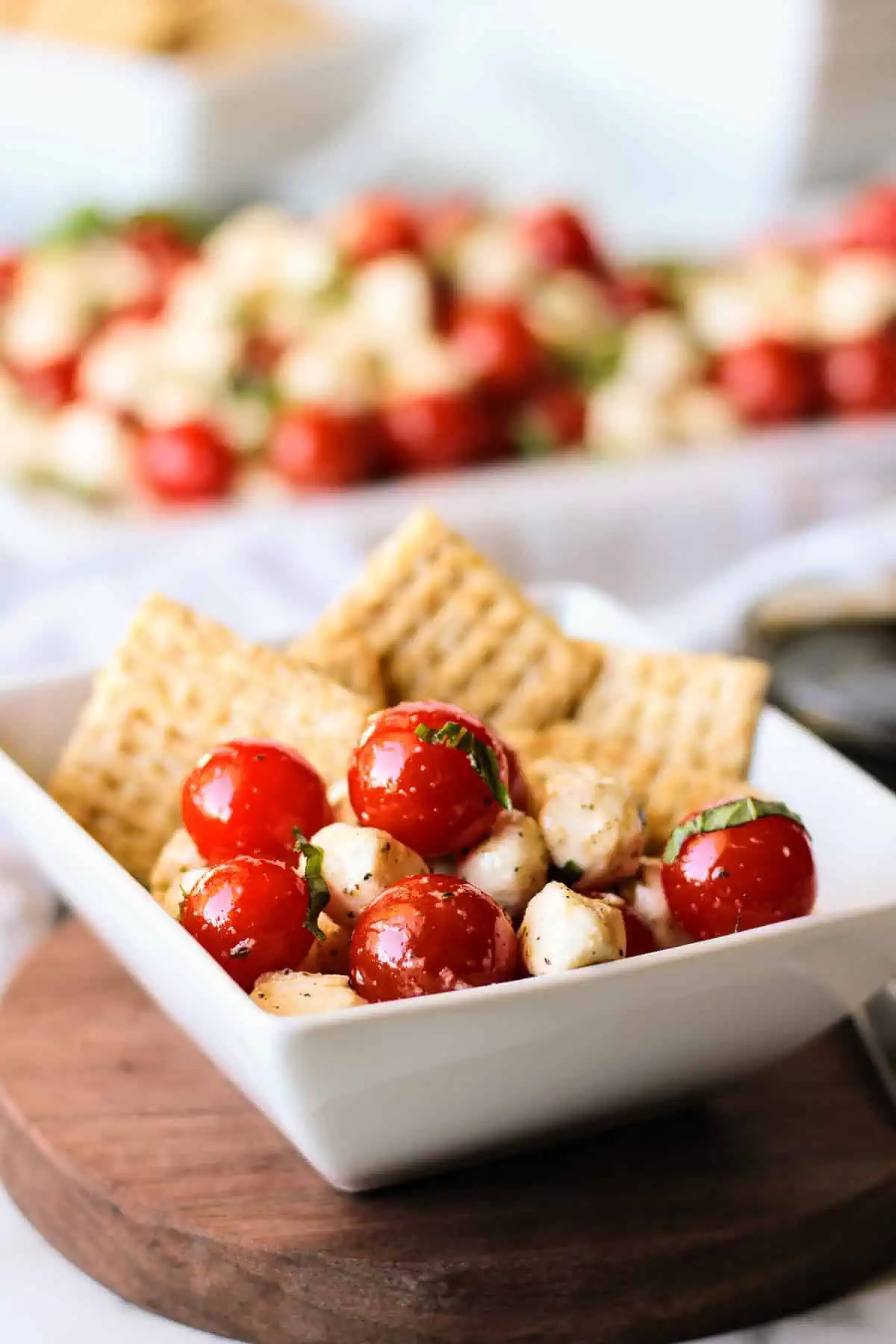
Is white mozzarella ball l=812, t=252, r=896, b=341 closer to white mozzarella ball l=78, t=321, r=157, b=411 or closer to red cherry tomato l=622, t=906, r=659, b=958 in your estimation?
white mozzarella ball l=78, t=321, r=157, b=411

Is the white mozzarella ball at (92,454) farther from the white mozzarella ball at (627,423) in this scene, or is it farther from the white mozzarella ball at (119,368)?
the white mozzarella ball at (627,423)

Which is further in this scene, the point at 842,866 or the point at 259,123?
the point at 259,123

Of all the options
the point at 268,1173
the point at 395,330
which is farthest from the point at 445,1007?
the point at 395,330

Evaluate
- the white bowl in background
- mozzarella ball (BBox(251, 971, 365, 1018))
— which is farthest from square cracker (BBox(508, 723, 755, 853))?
the white bowl in background

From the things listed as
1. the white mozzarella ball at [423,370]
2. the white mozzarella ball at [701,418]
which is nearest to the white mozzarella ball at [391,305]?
the white mozzarella ball at [423,370]

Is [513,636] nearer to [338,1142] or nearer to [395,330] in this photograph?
[338,1142]

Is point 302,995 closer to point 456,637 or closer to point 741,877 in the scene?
point 741,877

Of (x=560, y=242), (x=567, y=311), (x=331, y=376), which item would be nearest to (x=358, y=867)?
(x=331, y=376)

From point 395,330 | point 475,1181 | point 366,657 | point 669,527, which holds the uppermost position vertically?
point 366,657
